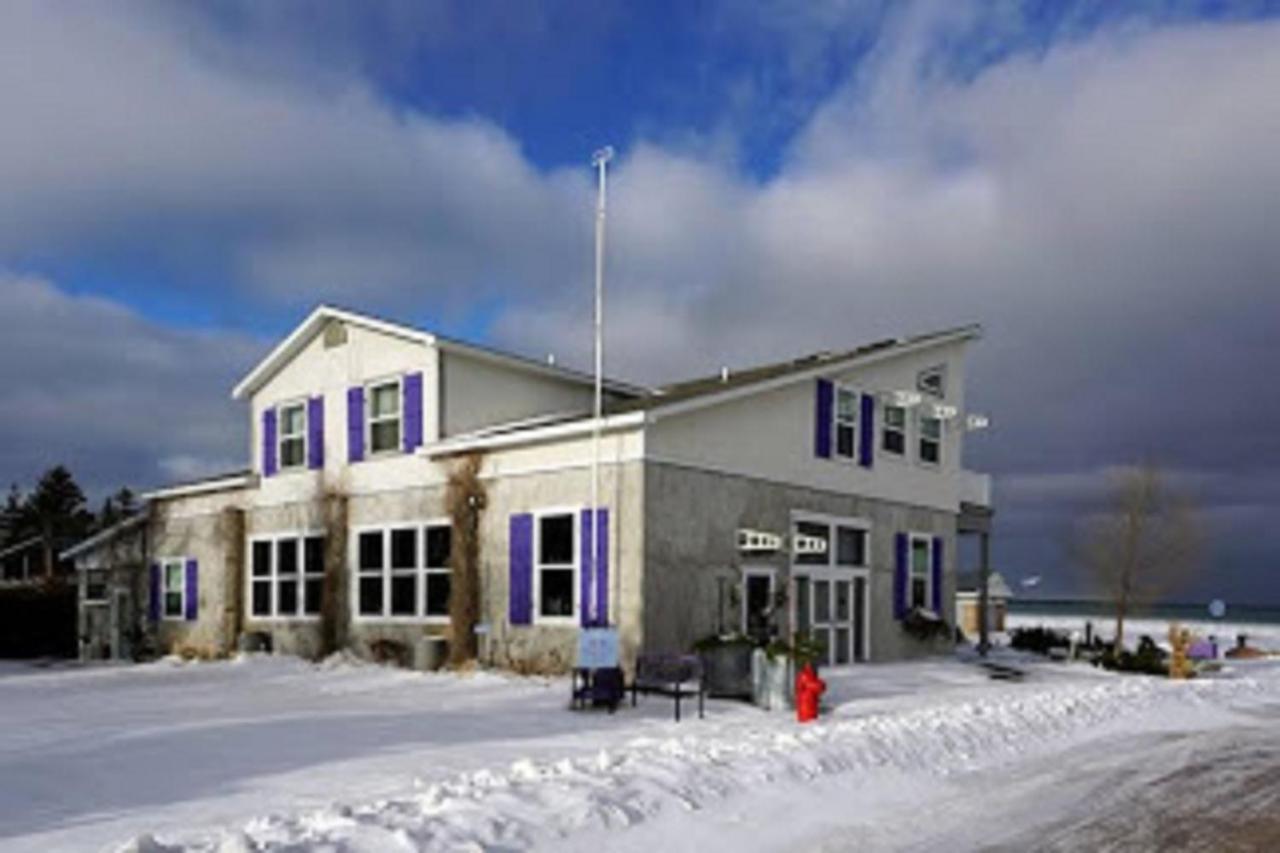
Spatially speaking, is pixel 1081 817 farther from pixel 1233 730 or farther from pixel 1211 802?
pixel 1233 730

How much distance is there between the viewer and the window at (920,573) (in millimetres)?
26562

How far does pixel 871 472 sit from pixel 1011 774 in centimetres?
1336

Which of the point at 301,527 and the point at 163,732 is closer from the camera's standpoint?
the point at 163,732

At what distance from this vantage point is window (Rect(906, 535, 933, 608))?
26.6 metres

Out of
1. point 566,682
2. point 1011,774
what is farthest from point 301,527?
point 1011,774

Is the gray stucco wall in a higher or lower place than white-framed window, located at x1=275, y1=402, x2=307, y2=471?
lower

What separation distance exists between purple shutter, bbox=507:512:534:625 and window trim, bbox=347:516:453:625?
1.73 meters

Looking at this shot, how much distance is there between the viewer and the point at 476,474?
71.5 ft

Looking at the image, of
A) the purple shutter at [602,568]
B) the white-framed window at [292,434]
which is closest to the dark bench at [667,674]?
the purple shutter at [602,568]

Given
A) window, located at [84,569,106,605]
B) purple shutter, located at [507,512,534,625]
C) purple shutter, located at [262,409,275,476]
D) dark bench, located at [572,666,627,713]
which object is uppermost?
purple shutter, located at [262,409,275,476]

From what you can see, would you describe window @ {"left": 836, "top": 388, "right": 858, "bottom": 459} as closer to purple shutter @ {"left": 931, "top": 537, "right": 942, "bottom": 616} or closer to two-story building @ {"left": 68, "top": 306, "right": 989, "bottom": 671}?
two-story building @ {"left": 68, "top": 306, "right": 989, "bottom": 671}

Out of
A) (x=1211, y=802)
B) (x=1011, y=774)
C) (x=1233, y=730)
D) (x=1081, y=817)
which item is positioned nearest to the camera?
(x=1081, y=817)

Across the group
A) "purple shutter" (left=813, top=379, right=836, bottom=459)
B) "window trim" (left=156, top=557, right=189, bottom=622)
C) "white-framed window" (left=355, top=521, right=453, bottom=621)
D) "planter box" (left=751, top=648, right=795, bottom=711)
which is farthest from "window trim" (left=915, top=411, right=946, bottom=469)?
"window trim" (left=156, top=557, right=189, bottom=622)

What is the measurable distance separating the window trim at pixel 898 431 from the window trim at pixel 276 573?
1205 centimetres
